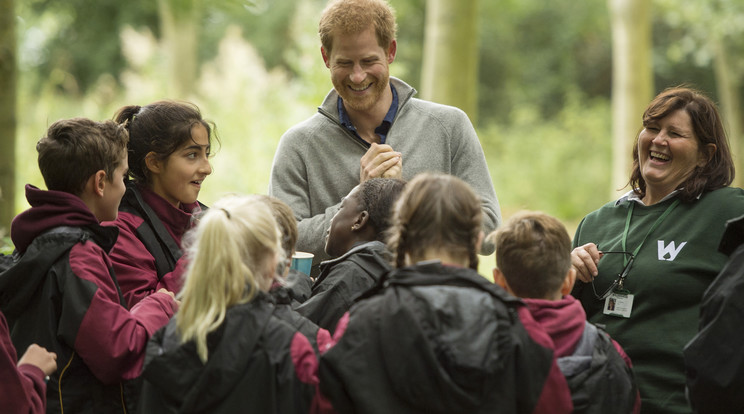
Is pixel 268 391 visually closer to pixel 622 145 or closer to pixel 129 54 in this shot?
pixel 622 145

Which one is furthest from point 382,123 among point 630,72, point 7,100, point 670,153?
point 630,72

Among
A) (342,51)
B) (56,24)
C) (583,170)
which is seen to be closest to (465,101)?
(342,51)

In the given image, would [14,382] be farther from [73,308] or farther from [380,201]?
[380,201]

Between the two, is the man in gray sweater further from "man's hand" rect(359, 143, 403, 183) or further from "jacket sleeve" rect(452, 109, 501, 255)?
"man's hand" rect(359, 143, 403, 183)

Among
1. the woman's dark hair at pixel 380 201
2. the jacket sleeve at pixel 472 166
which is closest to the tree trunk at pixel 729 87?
the jacket sleeve at pixel 472 166

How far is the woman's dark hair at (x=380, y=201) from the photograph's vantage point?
3.18 m

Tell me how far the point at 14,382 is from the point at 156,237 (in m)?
0.94

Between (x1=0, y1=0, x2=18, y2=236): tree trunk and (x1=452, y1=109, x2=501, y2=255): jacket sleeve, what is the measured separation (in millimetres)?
3145

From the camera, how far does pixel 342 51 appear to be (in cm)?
364

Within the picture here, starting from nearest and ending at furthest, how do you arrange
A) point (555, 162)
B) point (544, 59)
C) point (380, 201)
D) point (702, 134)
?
point (380, 201)
point (702, 134)
point (555, 162)
point (544, 59)

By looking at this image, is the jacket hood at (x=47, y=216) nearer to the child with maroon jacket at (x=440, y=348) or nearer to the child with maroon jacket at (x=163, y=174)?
the child with maroon jacket at (x=163, y=174)

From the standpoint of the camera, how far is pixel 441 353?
2381 mm

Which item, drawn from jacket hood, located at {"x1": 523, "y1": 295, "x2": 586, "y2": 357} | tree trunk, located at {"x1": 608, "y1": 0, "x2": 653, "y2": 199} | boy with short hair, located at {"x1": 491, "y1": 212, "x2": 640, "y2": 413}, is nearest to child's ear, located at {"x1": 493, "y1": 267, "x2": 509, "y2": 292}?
boy with short hair, located at {"x1": 491, "y1": 212, "x2": 640, "y2": 413}

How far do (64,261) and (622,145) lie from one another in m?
9.56
